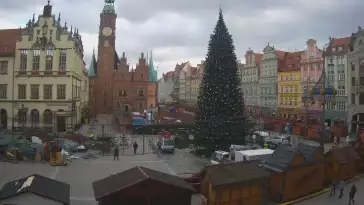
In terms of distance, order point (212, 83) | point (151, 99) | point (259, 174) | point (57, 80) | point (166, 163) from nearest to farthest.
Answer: point (259, 174) → point (166, 163) → point (212, 83) → point (57, 80) → point (151, 99)

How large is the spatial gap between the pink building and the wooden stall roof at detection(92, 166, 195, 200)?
46.4 meters

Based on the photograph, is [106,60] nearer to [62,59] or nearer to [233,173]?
[62,59]

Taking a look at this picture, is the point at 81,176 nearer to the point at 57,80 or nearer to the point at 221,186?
the point at 221,186

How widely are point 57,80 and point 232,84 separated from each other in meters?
23.5

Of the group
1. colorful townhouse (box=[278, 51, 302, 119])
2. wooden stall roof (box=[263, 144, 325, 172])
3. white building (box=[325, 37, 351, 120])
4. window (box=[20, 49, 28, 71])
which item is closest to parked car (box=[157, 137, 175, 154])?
wooden stall roof (box=[263, 144, 325, 172])

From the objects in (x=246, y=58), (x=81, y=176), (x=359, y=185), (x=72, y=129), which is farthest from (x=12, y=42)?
(x=246, y=58)

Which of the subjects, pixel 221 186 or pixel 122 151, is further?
pixel 122 151

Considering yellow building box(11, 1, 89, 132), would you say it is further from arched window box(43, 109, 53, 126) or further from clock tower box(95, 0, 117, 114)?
clock tower box(95, 0, 117, 114)

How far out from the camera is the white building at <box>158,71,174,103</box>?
434 feet

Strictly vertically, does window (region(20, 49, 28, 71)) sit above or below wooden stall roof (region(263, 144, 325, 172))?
above

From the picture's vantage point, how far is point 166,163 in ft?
84.6

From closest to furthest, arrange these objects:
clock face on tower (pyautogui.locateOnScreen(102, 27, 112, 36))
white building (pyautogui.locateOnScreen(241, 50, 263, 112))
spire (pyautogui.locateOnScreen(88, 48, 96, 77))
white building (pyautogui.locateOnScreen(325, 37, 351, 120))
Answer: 1. white building (pyautogui.locateOnScreen(325, 37, 351, 120))
2. clock face on tower (pyautogui.locateOnScreen(102, 27, 112, 36))
3. white building (pyautogui.locateOnScreen(241, 50, 263, 112))
4. spire (pyautogui.locateOnScreen(88, 48, 96, 77))

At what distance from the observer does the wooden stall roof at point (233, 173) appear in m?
13.9

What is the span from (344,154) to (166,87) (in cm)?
11887
